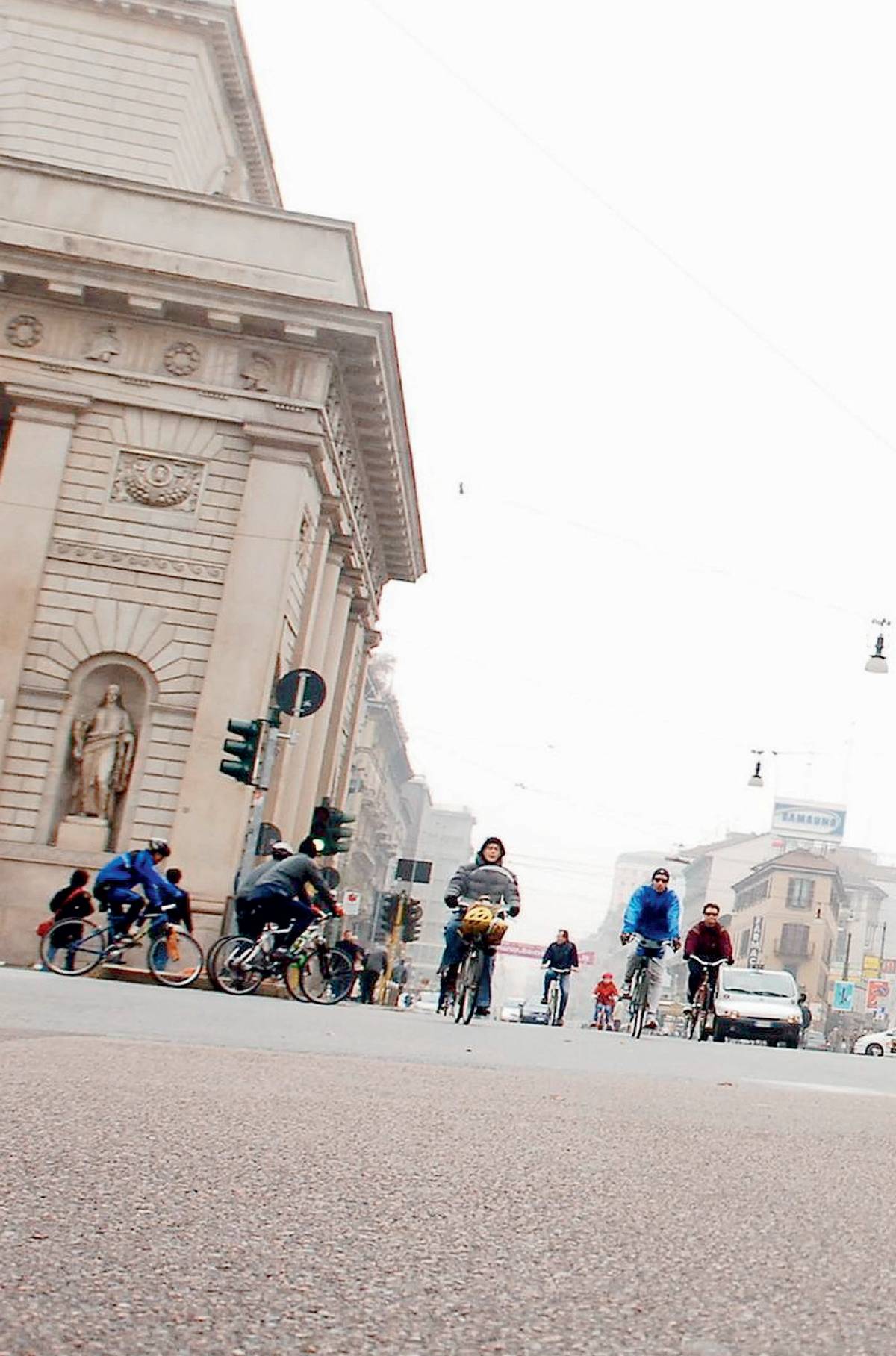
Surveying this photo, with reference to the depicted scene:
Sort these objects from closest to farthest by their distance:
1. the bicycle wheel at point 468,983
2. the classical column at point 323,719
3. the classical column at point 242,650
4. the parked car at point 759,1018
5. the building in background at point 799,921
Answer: the bicycle wheel at point 468,983 < the classical column at point 242,650 < the parked car at point 759,1018 < the classical column at point 323,719 < the building in background at point 799,921

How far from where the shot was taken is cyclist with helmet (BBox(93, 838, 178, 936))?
19328mm

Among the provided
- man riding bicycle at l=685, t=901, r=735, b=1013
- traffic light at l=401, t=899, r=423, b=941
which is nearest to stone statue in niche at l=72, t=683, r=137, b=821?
man riding bicycle at l=685, t=901, r=735, b=1013

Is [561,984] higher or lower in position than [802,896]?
lower

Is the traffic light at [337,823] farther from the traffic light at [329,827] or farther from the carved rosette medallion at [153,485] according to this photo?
the carved rosette medallion at [153,485]

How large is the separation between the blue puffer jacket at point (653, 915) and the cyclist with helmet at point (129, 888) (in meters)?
4.85

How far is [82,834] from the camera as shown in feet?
92.7

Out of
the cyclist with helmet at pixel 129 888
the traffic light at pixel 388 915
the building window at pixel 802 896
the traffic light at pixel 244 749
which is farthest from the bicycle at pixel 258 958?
the building window at pixel 802 896

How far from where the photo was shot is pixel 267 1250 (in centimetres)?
337

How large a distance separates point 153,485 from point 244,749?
28.6 ft

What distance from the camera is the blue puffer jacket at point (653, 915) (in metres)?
18.5

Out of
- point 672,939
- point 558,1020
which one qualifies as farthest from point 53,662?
point 672,939

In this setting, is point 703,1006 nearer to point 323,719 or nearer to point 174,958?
point 174,958

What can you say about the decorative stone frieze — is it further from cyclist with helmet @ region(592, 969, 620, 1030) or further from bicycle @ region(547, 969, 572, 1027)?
cyclist with helmet @ region(592, 969, 620, 1030)

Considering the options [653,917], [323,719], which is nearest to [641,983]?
[653,917]
